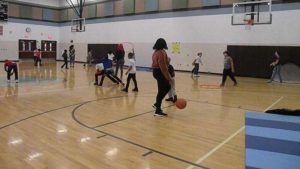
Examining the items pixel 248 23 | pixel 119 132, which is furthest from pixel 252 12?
pixel 119 132

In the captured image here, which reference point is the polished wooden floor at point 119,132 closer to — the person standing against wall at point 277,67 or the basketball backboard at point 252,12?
the person standing against wall at point 277,67

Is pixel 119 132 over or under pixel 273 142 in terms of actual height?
under

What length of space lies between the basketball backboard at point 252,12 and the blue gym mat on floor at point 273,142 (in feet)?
40.1

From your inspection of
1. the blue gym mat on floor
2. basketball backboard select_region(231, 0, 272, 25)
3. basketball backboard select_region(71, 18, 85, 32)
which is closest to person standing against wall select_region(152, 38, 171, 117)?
the blue gym mat on floor

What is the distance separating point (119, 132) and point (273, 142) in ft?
9.24

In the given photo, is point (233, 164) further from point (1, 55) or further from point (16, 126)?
point (1, 55)

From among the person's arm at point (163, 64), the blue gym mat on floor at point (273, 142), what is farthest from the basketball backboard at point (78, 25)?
the blue gym mat on floor at point (273, 142)

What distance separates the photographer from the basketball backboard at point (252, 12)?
1647 cm

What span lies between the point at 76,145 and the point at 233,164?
2.55 metres

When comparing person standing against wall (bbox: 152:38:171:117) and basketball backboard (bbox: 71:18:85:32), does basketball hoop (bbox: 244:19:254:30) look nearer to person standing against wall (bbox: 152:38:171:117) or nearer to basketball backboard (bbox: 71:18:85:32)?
person standing against wall (bbox: 152:38:171:117)

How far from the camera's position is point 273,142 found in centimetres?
415

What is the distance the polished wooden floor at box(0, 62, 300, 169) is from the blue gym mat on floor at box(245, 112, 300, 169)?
13.7 inches

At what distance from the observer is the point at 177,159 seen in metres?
4.28

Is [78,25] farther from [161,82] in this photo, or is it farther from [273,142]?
[273,142]
